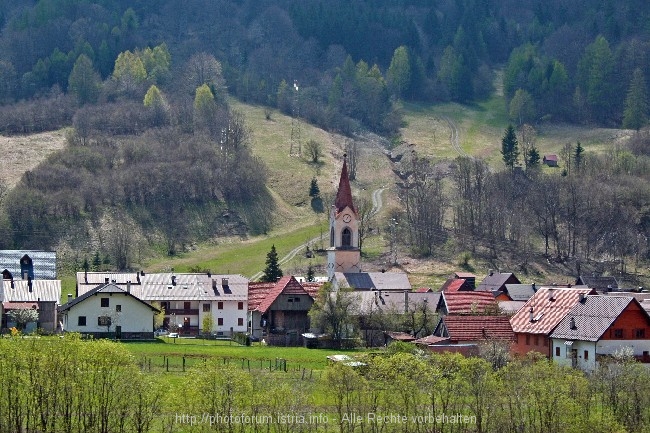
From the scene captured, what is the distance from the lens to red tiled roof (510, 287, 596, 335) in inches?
3031

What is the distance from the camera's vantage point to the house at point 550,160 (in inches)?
6511

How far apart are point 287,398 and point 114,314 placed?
1601 inches

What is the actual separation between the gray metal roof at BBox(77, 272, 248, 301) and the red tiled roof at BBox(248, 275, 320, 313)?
92cm

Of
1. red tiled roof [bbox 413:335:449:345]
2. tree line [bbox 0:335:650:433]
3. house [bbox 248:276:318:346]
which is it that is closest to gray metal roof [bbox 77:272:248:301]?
house [bbox 248:276:318:346]

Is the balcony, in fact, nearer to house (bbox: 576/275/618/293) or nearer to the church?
the church

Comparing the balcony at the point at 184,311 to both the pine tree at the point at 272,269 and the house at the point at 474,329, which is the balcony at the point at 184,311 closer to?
the pine tree at the point at 272,269

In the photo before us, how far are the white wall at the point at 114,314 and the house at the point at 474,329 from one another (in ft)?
66.2

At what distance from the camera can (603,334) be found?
7162cm

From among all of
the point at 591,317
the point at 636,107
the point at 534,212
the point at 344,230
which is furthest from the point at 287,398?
the point at 636,107

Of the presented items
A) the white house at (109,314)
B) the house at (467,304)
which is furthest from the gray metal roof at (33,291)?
the house at (467,304)

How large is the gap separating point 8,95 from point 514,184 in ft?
254

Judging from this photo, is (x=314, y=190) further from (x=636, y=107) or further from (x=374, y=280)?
(x=636, y=107)

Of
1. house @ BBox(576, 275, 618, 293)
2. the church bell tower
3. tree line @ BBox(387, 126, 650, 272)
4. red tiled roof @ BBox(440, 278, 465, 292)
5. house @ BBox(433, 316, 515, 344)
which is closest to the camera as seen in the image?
house @ BBox(433, 316, 515, 344)

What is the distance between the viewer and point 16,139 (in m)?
163
